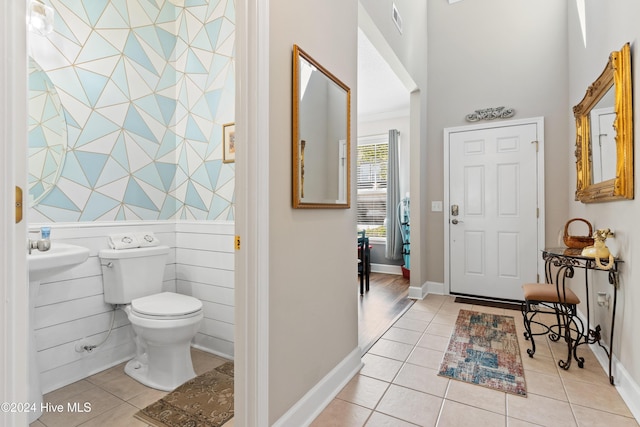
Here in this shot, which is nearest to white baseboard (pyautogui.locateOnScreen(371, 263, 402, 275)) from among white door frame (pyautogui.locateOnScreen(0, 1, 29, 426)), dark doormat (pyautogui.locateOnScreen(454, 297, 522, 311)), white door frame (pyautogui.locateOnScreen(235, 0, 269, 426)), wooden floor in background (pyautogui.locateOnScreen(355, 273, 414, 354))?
wooden floor in background (pyautogui.locateOnScreen(355, 273, 414, 354))

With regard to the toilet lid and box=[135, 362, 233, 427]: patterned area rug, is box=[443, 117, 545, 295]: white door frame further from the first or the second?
the toilet lid

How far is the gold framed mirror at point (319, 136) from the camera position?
148 centimetres

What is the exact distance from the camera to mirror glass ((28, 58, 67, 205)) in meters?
1.89

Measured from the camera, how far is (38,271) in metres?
1.41

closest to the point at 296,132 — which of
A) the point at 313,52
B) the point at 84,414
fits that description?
the point at 313,52

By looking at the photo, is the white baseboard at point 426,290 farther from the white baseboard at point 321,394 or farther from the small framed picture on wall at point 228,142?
the small framed picture on wall at point 228,142

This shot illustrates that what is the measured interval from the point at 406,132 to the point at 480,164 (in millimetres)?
1719

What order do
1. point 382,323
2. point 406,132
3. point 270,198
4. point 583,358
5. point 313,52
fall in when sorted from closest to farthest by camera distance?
point 270,198, point 313,52, point 583,358, point 382,323, point 406,132

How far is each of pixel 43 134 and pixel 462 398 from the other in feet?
9.44

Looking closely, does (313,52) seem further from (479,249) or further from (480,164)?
(479,249)

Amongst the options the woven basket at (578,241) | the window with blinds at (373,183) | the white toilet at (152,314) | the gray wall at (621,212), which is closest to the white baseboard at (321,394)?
the white toilet at (152,314)

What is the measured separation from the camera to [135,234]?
2250 millimetres

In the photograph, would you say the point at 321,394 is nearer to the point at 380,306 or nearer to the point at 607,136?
the point at 380,306

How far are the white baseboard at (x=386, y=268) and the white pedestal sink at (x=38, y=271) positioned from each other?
4394mm
